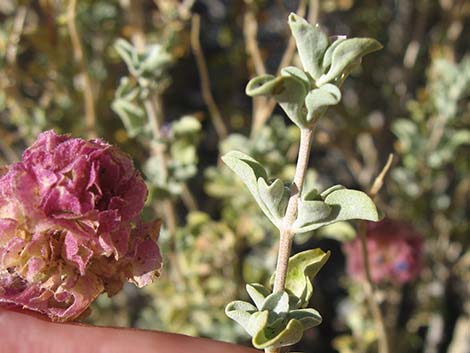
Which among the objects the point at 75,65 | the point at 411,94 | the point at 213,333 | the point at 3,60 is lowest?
the point at 213,333

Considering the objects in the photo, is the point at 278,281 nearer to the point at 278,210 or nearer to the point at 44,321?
the point at 278,210

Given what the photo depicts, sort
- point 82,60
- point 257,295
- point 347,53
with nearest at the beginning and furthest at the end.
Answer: point 347,53 → point 257,295 → point 82,60

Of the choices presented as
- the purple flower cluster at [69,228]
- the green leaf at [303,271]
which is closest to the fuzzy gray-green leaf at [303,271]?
the green leaf at [303,271]

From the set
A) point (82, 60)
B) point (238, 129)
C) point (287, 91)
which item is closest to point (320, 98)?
point (287, 91)

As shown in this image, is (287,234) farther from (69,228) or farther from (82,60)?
(82,60)

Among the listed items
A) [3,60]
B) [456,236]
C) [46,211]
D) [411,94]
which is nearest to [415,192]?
[456,236]
